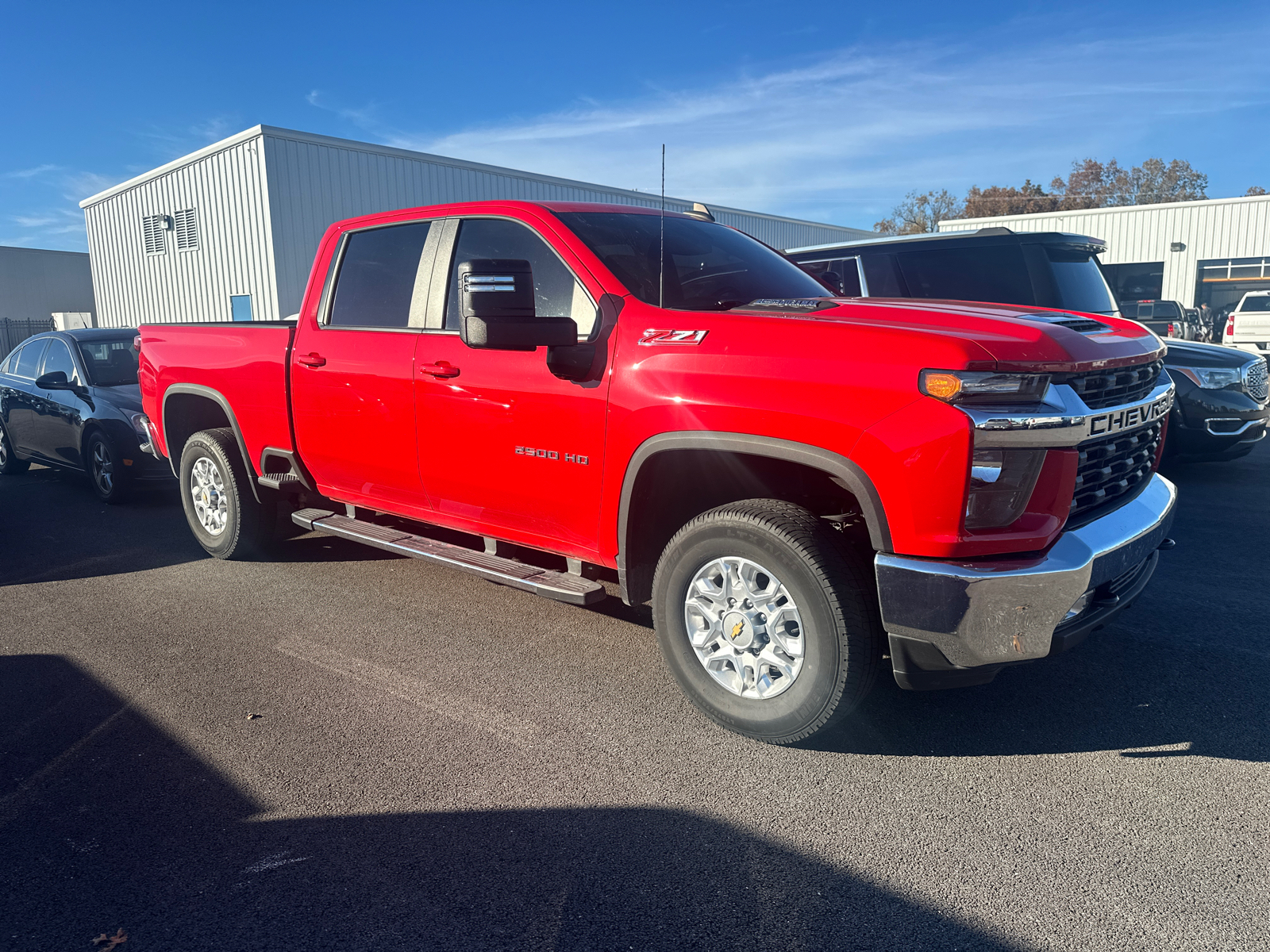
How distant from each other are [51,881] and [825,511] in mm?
2845

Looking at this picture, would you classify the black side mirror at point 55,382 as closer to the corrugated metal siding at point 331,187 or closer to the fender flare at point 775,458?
the fender flare at point 775,458

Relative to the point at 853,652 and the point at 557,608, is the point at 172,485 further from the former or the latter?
the point at 853,652

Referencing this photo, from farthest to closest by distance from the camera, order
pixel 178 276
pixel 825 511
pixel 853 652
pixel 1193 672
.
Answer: pixel 178 276 < pixel 1193 672 < pixel 825 511 < pixel 853 652

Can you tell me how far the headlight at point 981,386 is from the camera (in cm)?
272

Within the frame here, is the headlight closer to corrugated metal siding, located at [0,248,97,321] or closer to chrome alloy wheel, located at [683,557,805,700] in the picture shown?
chrome alloy wheel, located at [683,557,805,700]

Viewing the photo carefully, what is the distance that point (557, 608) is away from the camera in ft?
16.3

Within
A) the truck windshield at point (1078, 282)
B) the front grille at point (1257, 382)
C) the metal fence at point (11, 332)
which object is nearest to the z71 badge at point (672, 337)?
the truck windshield at point (1078, 282)

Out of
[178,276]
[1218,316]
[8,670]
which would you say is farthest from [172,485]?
[1218,316]

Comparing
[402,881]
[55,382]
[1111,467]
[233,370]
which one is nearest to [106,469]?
[55,382]

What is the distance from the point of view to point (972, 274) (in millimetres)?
7016

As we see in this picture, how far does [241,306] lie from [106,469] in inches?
501

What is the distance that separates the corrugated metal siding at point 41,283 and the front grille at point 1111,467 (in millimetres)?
51237

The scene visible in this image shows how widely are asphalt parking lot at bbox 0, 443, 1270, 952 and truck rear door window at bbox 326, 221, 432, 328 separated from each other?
1606mm

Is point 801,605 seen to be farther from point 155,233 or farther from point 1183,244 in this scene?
point 1183,244
